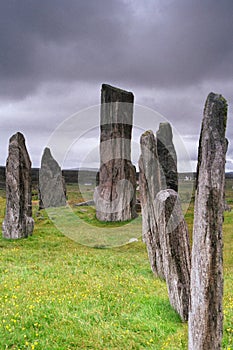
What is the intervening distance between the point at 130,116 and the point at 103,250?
35.4 feet

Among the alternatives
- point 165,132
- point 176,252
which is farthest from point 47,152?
point 176,252

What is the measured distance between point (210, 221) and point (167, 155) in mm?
14655

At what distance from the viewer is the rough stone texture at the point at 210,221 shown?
5.30m

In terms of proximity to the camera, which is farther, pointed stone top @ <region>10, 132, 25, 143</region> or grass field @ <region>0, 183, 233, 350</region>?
pointed stone top @ <region>10, 132, 25, 143</region>

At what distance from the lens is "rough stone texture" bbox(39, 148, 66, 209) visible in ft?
99.8

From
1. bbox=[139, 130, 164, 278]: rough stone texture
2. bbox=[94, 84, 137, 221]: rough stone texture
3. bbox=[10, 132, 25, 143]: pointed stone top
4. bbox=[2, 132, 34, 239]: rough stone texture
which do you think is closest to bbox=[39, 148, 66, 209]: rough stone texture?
bbox=[94, 84, 137, 221]: rough stone texture

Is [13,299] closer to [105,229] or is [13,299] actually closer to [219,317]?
[219,317]

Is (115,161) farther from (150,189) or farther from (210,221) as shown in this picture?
(210,221)

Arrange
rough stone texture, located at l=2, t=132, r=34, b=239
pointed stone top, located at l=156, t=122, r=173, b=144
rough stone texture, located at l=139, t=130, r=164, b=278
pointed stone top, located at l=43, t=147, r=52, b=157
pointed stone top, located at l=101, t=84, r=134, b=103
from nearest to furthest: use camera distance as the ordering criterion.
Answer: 1. rough stone texture, located at l=139, t=130, r=164, b=278
2. rough stone texture, located at l=2, t=132, r=34, b=239
3. pointed stone top, located at l=156, t=122, r=173, b=144
4. pointed stone top, located at l=101, t=84, r=134, b=103
5. pointed stone top, located at l=43, t=147, r=52, b=157

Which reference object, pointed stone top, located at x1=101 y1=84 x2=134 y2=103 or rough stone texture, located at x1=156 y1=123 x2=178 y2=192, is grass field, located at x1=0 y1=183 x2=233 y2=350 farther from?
pointed stone top, located at x1=101 y1=84 x2=134 y2=103

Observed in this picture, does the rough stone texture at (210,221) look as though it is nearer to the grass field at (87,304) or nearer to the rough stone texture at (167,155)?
the grass field at (87,304)

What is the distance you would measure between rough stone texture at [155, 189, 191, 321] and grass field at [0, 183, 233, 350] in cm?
46

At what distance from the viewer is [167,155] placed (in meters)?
19.8

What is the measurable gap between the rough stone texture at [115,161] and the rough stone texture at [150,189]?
9742mm
